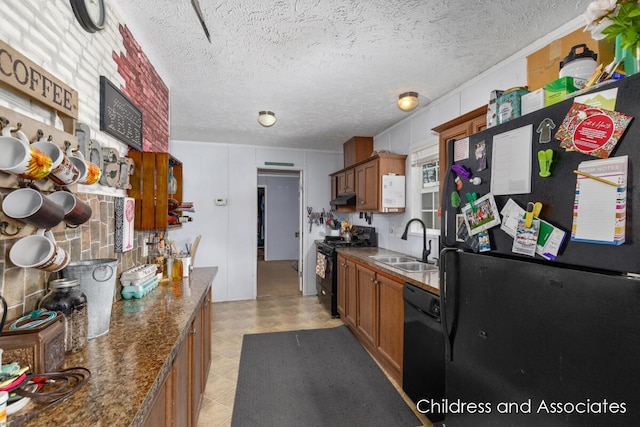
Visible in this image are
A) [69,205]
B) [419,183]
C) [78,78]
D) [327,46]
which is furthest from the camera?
[419,183]

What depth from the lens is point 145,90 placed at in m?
2.07

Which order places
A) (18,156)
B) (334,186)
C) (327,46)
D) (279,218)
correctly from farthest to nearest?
(279,218), (334,186), (327,46), (18,156)

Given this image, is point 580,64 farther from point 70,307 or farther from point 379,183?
point 379,183

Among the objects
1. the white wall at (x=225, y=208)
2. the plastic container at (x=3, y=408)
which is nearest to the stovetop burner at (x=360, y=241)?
the white wall at (x=225, y=208)

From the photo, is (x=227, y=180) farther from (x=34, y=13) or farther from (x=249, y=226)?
(x=34, y=13)


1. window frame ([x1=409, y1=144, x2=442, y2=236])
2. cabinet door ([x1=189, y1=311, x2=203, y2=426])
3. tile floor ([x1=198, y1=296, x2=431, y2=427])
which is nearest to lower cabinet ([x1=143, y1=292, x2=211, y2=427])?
cabinet door ([x1=189, y1=311, x2=203, y2=426])

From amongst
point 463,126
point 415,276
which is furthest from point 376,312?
point 463,126

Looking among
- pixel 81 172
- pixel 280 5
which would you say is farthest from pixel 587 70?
pixel 81 172

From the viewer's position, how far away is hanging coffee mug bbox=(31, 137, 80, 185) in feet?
3.27

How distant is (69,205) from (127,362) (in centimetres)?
65

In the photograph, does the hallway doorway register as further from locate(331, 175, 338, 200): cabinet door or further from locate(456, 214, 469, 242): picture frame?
locate(456, 214, 469, 242): picture frame

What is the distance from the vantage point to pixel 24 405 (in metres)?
0.73

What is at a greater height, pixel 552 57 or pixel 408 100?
pixel 408 100

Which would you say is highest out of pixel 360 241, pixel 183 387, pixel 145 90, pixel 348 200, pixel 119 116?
pixel 145 90
